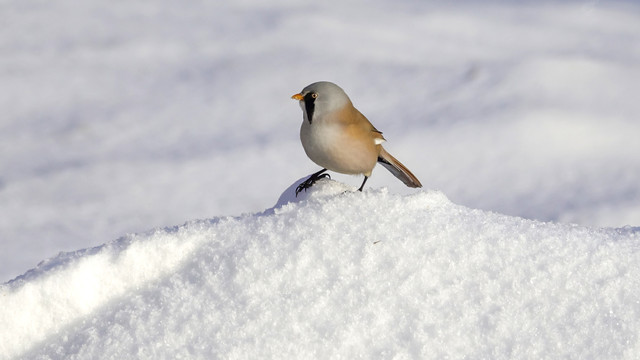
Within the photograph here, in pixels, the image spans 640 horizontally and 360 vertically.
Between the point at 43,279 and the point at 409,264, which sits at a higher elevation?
the point at 43,279

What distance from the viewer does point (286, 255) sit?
1304 mm

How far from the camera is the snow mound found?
117 cm

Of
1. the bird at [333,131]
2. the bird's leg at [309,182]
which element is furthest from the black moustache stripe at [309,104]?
the bird's leg at [309,182]

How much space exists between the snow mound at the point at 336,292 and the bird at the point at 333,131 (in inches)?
5.7

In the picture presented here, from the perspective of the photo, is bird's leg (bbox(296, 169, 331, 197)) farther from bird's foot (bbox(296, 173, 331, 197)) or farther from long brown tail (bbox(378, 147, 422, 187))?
long brown tail (bbox(378, 147, 422, 187))

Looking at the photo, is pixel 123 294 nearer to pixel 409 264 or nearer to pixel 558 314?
pixel 409 264

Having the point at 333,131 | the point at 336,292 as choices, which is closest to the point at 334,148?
the point at 333,131

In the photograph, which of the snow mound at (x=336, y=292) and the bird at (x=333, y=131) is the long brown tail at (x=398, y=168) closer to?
the bird at (x=333, y=131)

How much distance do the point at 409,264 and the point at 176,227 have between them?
1.47 feet

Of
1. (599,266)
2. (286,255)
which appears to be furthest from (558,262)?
(286,255)

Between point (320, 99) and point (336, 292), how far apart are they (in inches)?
18.6

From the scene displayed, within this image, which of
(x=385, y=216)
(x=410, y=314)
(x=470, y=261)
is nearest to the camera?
(x=410, y=314)

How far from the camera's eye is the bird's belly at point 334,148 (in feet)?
5.07

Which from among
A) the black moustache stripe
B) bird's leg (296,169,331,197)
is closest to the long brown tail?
bird's leg (296,169,331,197)
